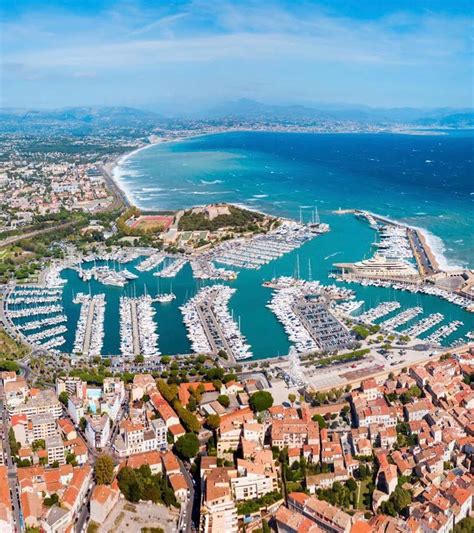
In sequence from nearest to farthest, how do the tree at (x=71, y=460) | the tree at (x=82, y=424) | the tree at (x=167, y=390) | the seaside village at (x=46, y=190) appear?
1. the tree at (x=71, y=460)
2. the tree at (x=82, y=424)
3. the tree at (x=167, y=390)
4. the seaside village at (x=46, y=190)

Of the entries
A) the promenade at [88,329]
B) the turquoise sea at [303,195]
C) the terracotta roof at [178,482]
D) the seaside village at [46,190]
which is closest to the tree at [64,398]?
the promenade at [88,329]

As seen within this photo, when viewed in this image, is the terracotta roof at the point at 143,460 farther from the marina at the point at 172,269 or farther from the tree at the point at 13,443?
the marina at the point at 172,269

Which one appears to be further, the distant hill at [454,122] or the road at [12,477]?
the distant hill at [454,122]

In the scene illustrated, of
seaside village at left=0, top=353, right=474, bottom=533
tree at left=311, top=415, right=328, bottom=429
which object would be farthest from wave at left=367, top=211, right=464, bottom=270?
tree at left=311, top=415, right=328, bottom=429

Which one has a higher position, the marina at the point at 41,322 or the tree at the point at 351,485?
the marina at the point at 41,322

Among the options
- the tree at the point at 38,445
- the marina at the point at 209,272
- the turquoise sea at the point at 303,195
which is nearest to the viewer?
the tree at the point at 38,445

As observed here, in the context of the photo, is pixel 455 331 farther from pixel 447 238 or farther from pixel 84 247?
pixel 84 247
